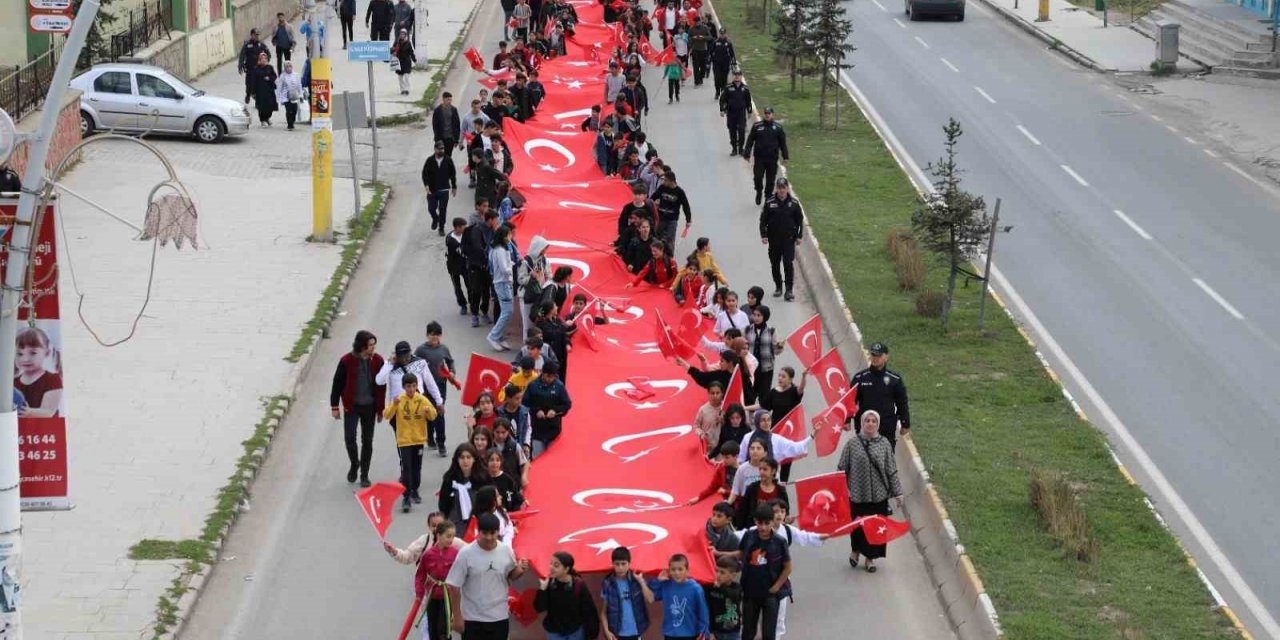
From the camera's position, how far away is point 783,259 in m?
24.8

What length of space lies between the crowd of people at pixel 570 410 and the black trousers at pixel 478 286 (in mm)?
24

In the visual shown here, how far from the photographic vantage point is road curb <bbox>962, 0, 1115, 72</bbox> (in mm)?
48094

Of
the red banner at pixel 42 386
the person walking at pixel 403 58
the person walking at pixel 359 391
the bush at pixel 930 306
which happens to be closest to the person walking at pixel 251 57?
the person walking at pixel 403 58

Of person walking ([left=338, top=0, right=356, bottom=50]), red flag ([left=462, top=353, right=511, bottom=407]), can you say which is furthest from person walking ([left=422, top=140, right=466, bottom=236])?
person walking ([left=338, top=0, right=356, bottom=50])

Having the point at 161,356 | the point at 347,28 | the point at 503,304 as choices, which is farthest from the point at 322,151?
the point at 347,28

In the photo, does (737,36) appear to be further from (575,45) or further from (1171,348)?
(1171,348)

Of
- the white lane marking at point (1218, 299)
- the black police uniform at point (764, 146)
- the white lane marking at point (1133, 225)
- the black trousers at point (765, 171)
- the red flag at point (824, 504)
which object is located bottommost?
the white lane marking at point (1218, 299)

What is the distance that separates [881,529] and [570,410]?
449cm

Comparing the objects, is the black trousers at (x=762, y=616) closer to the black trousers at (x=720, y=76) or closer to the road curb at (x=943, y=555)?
the road curb at (x=943, y=555)

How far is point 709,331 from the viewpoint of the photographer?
2033cm

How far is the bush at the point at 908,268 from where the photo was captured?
26.3 meters

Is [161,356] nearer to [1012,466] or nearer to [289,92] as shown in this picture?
[1012,466]

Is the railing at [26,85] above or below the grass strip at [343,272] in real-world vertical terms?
above

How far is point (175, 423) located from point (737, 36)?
34837 millimetres
